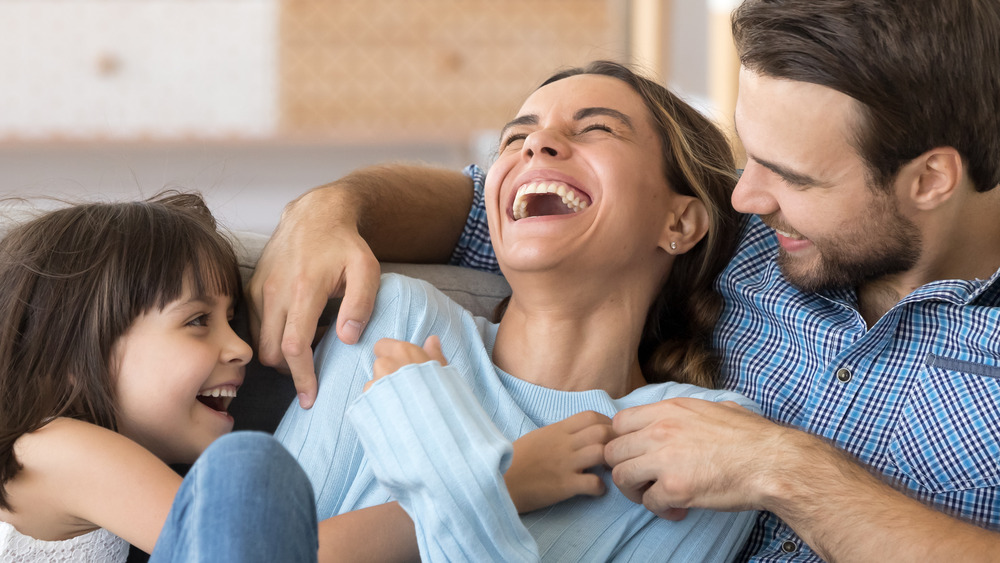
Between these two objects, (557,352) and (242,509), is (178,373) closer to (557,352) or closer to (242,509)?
(242,509)

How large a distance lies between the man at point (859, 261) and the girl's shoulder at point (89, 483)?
0.94 ft

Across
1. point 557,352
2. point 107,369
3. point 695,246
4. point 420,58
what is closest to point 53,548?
point 107,369

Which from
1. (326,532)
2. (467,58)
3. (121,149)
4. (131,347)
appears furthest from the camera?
(467,58)

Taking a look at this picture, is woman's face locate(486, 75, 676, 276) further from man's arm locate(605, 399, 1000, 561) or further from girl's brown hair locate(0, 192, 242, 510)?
girl's brown hair locate(0, 192, 242, 510)

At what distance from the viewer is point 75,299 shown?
4.38ft

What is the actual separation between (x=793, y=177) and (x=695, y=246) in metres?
0.27

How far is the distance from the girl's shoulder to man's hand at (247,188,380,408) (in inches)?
10.5

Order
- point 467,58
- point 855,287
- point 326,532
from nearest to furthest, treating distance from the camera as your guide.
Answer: point 326,532
point 855,287
point 467,58

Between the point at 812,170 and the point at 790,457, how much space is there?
50cm

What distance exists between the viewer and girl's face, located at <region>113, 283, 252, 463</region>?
52.7 inches

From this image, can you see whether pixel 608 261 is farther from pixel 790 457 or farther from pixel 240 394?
pixel 240 394

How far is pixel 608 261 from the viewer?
5.07 ft

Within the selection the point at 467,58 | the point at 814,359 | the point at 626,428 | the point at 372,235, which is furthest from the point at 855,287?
the point at 467,58

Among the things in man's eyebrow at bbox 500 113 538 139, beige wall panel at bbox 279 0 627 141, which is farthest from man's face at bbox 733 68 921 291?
beige wall panel at bbox 279 0 627 141
